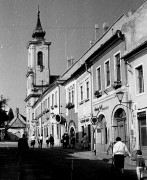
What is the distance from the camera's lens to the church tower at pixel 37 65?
81000mm

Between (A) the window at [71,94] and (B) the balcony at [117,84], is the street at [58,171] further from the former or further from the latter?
(A) the window at [71,94]

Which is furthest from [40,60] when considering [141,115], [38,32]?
[141,115]

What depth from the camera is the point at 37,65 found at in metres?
81.7

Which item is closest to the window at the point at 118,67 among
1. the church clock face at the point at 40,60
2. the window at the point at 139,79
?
the window at the point at 139,79

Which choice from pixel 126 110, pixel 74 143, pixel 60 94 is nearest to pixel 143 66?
pixel 126 110

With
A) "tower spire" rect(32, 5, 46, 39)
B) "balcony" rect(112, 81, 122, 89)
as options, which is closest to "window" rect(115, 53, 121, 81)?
"balcony" rect(112, 81, 122, 89)

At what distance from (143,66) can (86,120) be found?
41.5 ft

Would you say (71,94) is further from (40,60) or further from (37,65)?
(40,60)

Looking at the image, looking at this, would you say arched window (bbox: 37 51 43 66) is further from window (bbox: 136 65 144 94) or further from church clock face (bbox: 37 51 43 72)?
window (bbox: 136 65 144 94)

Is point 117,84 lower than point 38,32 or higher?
lower

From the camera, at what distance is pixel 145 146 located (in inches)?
805

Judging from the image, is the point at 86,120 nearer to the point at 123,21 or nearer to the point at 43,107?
the point at 123,21

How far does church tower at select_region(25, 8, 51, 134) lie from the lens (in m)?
81.0

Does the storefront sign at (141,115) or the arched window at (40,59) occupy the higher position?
the arched window at (40,59)
